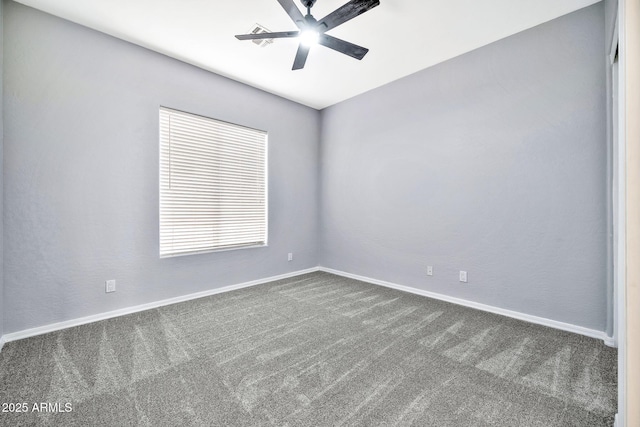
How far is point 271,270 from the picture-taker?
419 cm

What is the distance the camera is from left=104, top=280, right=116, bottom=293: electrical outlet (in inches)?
108

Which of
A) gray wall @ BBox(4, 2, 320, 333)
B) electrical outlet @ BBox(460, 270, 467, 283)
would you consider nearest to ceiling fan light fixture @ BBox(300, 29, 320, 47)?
gray wall @ BBox(4, 2, 320, 333)

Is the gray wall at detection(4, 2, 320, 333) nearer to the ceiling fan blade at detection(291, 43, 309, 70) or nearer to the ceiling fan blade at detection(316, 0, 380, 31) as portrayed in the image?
the ceiling fan blade at detection(291, 43, 309, 70)

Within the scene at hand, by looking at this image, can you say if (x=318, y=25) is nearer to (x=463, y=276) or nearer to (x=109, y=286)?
(x=463, y=276)

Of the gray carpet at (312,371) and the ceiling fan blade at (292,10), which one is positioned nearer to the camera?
the gray carpet at (312,371)

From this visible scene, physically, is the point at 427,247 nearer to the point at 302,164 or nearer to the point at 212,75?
the point at 302,164

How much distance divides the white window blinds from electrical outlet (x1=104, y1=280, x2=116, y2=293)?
57 cm

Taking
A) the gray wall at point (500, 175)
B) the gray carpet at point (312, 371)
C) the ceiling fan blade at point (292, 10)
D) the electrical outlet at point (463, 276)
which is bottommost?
the gray carpet at point (312, 371)

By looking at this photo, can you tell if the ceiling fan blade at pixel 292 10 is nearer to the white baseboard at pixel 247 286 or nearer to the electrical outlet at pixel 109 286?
the electrical outlet at pixel 109 286

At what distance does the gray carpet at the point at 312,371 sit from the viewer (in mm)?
1484

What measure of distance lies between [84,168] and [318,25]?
2.56 meters

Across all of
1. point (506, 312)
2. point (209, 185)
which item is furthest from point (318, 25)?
point (506, 312)

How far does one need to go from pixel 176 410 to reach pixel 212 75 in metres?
3.57

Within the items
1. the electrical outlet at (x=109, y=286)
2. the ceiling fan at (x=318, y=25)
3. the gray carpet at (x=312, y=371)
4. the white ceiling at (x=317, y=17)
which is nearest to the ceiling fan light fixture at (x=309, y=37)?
the ceiling fan at (x=318, y=25)
